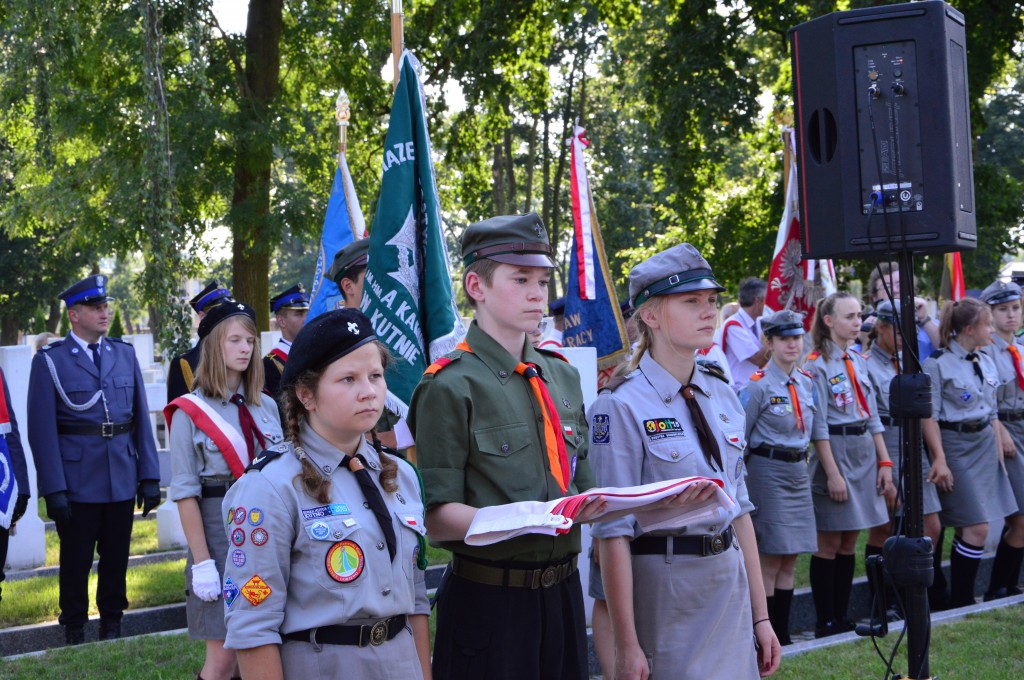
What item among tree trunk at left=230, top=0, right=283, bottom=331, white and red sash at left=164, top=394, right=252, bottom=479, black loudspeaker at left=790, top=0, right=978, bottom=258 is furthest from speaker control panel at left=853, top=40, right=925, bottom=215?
tree trunk at left=230, top=0, right=283, bottom=331

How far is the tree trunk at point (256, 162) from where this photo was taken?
16391 millimetres

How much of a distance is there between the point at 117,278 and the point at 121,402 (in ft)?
276

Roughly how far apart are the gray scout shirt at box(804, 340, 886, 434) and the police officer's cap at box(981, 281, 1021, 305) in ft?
6.32

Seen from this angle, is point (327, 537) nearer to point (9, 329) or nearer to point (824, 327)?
point (824, 327)

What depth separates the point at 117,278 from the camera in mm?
87125

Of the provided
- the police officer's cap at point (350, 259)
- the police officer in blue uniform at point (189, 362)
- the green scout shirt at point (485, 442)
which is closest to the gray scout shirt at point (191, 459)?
the police officer in blue uniform at point (189, 362)

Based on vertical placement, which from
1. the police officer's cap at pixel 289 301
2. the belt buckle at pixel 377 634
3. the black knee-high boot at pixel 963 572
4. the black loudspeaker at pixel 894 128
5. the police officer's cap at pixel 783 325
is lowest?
the black knee-high boot at pixel 963 572

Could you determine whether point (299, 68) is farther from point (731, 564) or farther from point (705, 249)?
point (731, 564)

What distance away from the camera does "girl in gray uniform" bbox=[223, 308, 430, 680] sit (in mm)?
3047

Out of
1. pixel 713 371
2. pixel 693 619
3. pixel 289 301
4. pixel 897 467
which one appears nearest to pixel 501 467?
pixel 693 619

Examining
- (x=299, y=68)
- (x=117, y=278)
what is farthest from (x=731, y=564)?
(x=117, y=278)

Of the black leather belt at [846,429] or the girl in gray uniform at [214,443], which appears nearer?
the girl in gray uniform at [214,443]

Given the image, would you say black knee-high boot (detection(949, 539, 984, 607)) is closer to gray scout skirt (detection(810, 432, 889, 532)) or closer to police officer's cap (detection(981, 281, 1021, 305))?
gray scout skirt (detection(810, 432, 889, 532))

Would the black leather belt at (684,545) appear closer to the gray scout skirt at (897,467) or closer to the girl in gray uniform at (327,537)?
the girl in gray uniform at (327,537)
